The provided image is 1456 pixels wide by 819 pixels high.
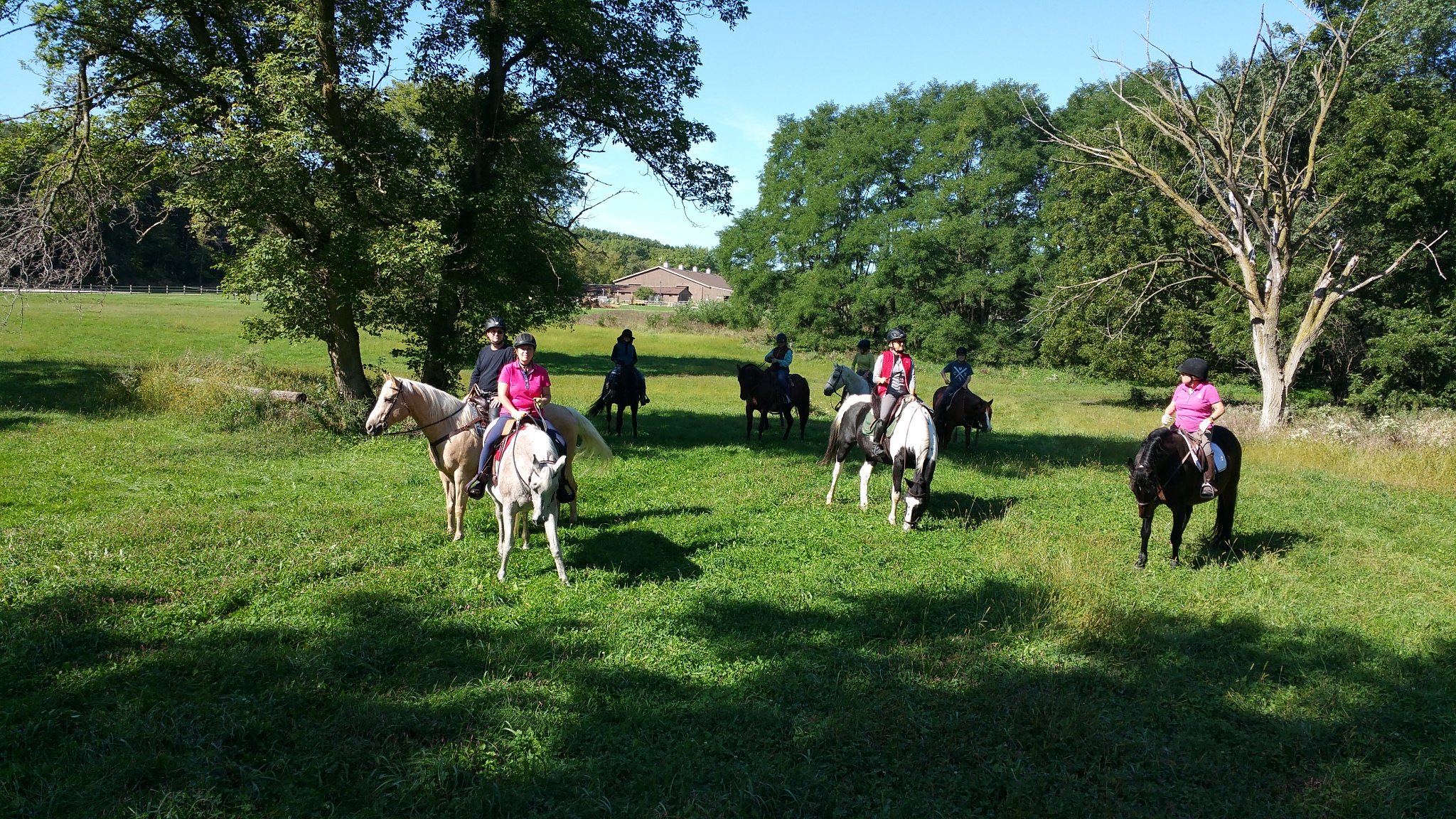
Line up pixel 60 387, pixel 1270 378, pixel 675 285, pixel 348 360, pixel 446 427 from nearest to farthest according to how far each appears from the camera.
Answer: pixel 446 427
pixel 348 360
pixel 60 387
pixel 1270 378
pixel 675 285

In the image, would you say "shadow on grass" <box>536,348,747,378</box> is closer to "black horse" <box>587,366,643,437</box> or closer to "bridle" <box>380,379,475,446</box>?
"black horse" <box>587,366,643,437</box>

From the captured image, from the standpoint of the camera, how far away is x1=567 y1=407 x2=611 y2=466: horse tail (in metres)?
9.46

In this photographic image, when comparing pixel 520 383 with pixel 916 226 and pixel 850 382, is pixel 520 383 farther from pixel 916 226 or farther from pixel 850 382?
pixel 916 226

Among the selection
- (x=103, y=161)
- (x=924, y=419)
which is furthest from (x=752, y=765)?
(x=103, y=161)

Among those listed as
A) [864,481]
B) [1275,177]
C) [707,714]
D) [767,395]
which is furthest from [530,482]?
[1275,177]

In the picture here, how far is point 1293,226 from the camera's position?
24.7 meters

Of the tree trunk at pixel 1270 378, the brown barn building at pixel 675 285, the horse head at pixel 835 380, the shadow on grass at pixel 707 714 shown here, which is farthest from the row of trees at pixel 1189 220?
the brown barn building at pixel 675 285

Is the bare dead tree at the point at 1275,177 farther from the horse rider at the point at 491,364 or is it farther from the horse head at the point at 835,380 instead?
the horse rider at the point at 491,364

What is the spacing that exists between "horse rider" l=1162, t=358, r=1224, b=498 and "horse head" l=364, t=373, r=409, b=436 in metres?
8.53

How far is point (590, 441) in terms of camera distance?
9.51m

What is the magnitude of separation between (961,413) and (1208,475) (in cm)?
794

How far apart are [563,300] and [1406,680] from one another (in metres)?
21.7

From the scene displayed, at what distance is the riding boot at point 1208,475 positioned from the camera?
8.27 meters

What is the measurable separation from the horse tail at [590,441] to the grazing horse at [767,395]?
7292 millimetres
